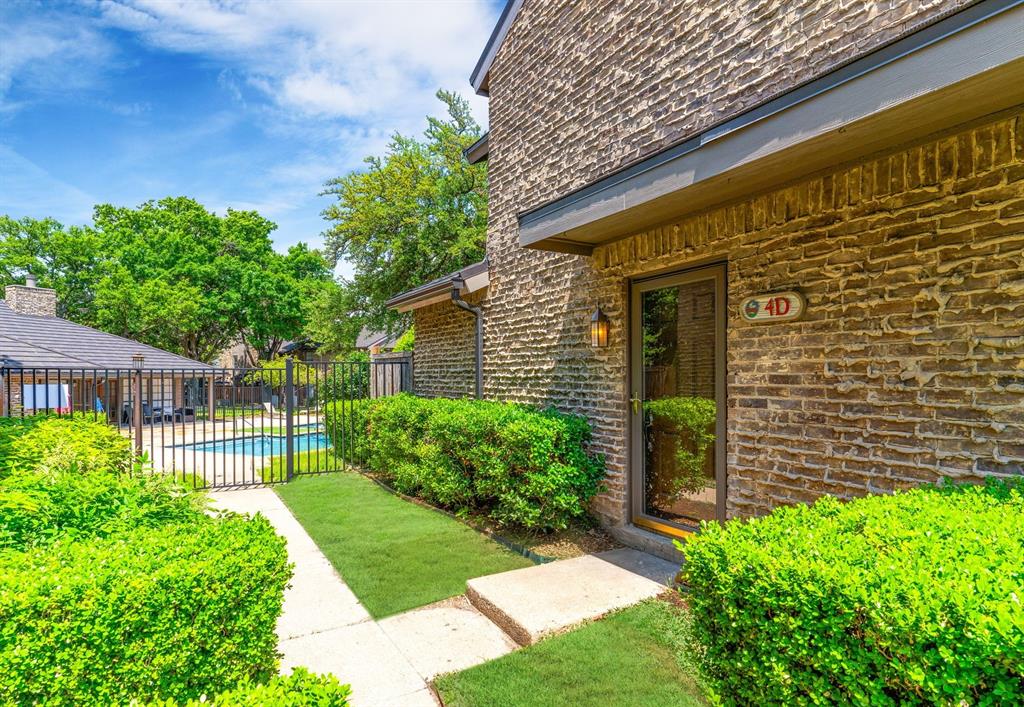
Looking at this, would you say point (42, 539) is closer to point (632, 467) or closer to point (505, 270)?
point (632, 467)

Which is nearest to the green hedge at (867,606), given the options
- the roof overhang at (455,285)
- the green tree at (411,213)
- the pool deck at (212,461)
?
the roof overhang at (455,285)

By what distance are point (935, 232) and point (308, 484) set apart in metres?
8.67

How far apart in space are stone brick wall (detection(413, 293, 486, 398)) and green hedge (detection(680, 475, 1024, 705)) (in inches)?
250

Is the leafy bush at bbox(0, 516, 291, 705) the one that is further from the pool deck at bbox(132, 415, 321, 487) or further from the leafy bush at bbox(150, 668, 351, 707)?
the pool deck at bbox(132, 415, 321, 487)

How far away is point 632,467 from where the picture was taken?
17.0 feet

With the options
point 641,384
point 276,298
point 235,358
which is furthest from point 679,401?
point 235,358

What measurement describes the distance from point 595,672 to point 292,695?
2.11 m

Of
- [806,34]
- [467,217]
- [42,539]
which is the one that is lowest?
[42,539]

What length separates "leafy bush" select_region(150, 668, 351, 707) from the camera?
1405 millimetres

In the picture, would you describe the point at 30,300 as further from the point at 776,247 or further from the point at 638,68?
the point at 776,247

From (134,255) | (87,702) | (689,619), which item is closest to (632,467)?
(689,619)

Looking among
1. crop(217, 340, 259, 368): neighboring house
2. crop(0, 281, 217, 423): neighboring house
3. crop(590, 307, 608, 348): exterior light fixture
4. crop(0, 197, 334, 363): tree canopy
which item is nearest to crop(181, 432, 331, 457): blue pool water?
crop(0, 281, 217, 423): neighboring house

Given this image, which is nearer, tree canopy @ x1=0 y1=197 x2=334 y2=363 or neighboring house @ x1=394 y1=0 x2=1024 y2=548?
neighboring house @ x1=394 y1=0 x2=1024 y2=548

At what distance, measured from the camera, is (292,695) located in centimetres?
142
